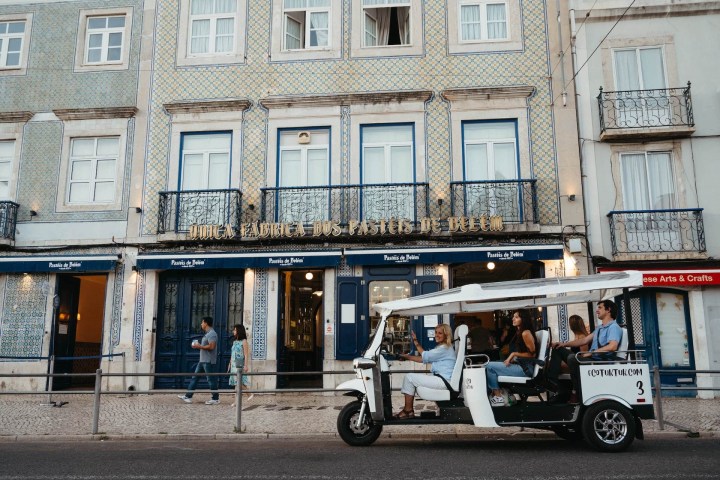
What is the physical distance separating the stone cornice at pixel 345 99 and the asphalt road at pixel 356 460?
905 cm

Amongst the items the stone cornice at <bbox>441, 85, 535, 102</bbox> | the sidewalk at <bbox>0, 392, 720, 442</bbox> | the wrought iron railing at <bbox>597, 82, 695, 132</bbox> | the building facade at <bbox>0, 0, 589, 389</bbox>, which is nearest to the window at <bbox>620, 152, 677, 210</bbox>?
the wrought iron railing at <bbox>597, 82, 695, 132</bbox>

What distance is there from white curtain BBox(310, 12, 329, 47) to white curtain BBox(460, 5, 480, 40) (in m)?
3.35

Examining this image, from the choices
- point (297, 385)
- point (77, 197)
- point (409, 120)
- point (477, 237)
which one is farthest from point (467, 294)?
point (77, 197)

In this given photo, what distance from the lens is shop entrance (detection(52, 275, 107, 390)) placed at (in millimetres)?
15422

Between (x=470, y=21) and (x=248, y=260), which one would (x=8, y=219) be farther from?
(x=470, y=21)

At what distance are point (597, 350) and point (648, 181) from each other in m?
8.45

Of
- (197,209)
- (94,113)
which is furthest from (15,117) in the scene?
(197,209)

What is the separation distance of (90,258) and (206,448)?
8400 millimetres

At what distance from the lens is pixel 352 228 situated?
1428 centimetres

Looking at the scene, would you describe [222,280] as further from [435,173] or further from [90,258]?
[435,173]

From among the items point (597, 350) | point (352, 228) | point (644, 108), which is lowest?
point (597, 350)

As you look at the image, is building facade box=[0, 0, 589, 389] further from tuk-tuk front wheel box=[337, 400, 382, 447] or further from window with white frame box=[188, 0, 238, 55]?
tuk-tuk front wheel box=[337, 400, 382, 447]

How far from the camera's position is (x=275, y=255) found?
1431cm

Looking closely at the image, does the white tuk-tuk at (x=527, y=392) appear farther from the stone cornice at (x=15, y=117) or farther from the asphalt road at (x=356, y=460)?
the stone cornice at (x=15, y=117)
